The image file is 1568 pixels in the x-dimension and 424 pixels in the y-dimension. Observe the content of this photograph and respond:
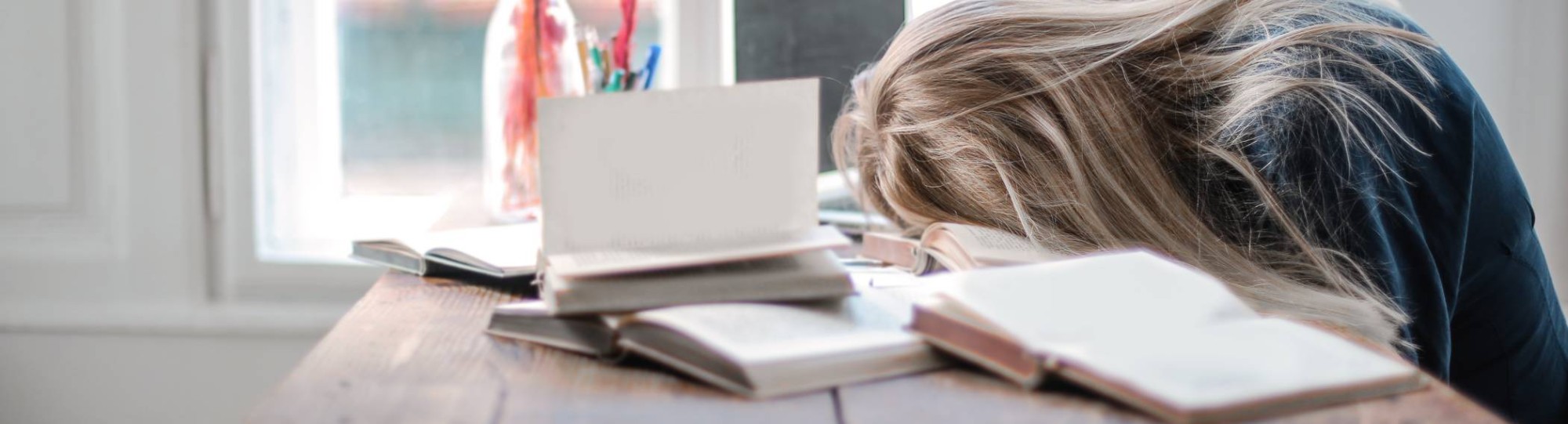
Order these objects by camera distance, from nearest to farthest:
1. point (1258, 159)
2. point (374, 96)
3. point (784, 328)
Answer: point (784, 328)
point (1258, 159)
point (374, 96)

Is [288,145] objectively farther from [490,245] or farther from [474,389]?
[474,389]

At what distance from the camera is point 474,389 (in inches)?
21.6

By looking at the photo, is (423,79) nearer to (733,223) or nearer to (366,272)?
(366,272)

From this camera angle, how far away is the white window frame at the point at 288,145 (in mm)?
1563

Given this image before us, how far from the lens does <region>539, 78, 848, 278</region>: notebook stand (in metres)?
0.66

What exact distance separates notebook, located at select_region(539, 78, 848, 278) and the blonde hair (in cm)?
23

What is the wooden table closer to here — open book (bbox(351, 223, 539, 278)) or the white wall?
open book (bbox(351, 223, 539, 278))

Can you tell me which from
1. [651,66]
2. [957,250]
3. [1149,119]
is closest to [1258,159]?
[1149,119]

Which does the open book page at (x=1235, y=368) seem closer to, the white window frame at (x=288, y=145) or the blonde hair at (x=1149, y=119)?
the blonde hair at (x=1149, y=119)

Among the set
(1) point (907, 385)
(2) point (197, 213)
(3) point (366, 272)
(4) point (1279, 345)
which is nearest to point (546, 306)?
(1) point (907, 385)

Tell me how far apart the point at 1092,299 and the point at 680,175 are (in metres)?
0.25

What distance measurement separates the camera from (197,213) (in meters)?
1.61

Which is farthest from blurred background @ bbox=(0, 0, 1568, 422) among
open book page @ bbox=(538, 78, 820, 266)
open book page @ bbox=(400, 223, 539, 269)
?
open book page @ bbox=(538, 78, 820, 266)

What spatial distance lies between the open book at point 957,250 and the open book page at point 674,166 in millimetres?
139
